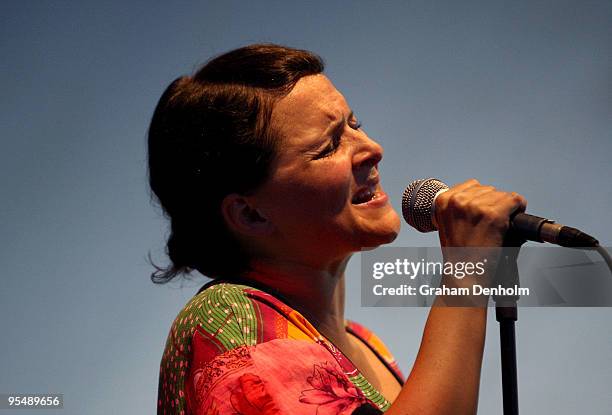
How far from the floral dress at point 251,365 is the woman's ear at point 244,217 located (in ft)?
0.38

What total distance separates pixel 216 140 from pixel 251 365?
0.47 meters

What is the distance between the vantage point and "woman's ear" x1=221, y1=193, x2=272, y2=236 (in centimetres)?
135

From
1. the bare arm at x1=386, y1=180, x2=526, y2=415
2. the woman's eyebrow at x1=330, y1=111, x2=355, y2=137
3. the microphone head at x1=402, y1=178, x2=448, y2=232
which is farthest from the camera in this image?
the woman's eyebrow at x1=330, y1=111, x2=355, y2=137

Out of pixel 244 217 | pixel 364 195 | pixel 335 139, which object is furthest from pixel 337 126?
pixel 244 217

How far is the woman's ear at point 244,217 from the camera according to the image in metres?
1.35

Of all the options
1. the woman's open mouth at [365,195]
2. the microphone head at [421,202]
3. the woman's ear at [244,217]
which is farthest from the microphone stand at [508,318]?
the woman's ear at [244,217]

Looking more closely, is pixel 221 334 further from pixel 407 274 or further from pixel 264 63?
pixel 264 63

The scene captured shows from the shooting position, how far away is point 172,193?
145 cm

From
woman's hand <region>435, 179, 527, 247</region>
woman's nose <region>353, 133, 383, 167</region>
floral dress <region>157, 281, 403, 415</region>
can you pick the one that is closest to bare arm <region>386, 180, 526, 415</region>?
woman's hand <region>435, 179, 527, 247</region>

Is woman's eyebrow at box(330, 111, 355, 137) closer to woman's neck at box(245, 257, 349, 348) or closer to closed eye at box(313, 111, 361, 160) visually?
closed eye at box(313, 111, 361, 160)

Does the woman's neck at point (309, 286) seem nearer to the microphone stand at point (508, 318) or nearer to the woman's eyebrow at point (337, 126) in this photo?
the woman's eyebrow at point (337, 126)

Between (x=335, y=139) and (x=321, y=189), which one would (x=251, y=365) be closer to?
(x=321, y=189)

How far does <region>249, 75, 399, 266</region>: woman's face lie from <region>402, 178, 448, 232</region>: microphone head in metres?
0.06

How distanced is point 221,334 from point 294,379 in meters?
0.13
